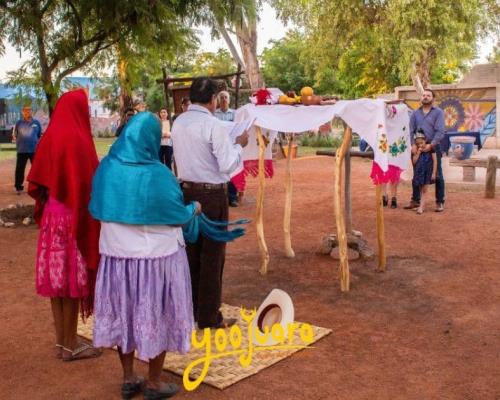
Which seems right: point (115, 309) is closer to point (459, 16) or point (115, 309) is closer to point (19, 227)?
point (19, 227)

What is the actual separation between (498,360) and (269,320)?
159cm

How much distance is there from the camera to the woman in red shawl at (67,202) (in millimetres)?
3838

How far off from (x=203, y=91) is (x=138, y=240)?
1464 millimetres

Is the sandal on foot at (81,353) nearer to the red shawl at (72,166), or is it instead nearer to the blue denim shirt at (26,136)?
the red shawl at (72,166)

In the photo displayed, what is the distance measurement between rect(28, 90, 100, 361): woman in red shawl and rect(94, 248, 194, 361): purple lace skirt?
0.55 meters

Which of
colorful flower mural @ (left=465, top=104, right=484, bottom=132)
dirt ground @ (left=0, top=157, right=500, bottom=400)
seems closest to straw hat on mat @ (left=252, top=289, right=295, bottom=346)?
dirt ground @ (left=0, top=157, right=500, bottom=400)

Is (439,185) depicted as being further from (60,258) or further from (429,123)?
(60,258)

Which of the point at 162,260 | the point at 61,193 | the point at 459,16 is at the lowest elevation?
the point at 162,260

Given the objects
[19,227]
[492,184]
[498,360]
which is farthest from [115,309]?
[492,184]

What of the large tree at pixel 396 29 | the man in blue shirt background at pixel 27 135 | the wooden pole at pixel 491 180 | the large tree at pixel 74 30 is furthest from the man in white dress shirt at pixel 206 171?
the large tree at pixel 396 29

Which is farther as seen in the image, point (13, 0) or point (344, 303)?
point (13, 0)

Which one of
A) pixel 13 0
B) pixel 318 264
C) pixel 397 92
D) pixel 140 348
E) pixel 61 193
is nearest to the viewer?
pixel 140 348

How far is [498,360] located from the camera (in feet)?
13.6

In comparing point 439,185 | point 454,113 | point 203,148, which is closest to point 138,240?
point 203,148
